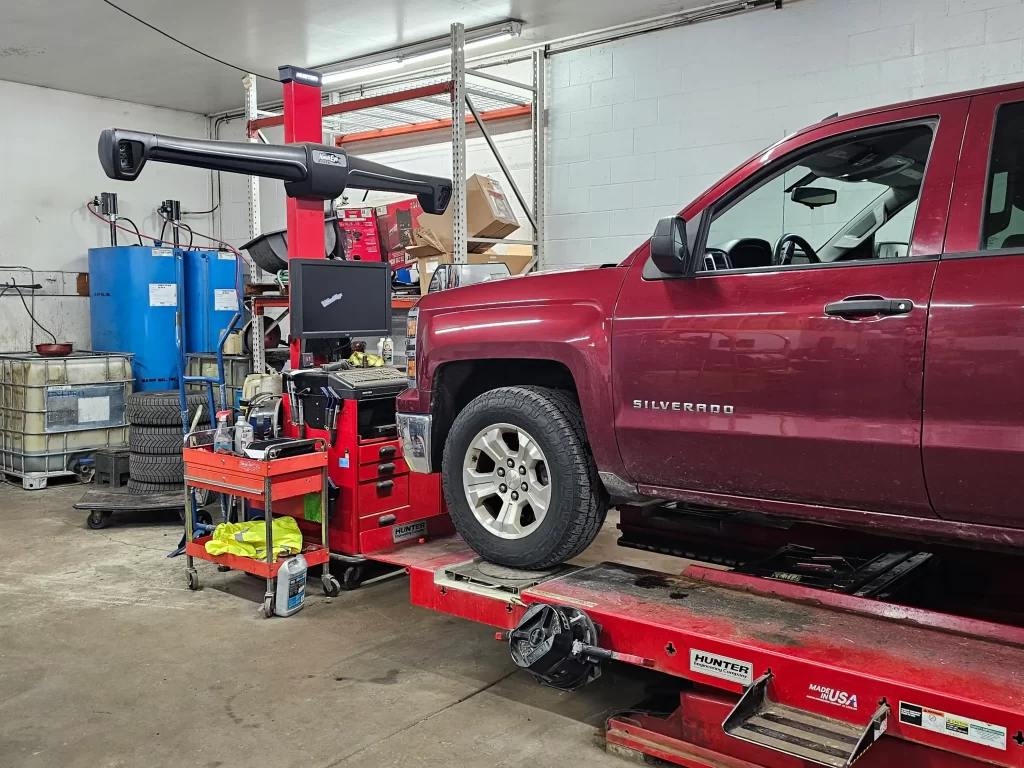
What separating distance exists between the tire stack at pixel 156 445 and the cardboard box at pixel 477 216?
221 centimetres

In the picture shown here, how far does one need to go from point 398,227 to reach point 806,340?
15.0ft

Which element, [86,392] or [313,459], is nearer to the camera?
[313,459]

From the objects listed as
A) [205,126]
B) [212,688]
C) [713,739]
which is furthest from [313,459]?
[205,126]

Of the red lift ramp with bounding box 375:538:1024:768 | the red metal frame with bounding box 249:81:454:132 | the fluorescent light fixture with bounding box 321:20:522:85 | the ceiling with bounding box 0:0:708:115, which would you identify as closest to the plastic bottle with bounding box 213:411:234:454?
the red lift ramp with bounding box 375:538:1024:768

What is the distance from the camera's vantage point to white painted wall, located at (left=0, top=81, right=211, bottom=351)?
9352mm

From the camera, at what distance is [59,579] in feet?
17.1

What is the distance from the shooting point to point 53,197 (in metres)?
9.68

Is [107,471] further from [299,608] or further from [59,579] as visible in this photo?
[299,608]

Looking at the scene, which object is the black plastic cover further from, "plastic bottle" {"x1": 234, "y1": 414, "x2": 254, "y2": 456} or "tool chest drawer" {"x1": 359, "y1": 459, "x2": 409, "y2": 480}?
"tool chest drawer" {"x1": 359, "y1": 459, "x2": 409, "y2": 480}

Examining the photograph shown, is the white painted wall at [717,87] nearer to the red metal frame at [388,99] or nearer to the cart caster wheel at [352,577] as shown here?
the red metal frame at [388,99]

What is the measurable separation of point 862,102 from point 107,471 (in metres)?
6.36

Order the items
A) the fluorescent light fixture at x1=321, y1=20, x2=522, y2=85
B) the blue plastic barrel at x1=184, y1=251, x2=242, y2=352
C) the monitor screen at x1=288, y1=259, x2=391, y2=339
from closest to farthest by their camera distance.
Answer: the monitor screen at x1=288, y1=259, x2=391, y2=339 < the fluorescent light fixture at x1=321, y1=20, x2=522, y2=85 < the blue plastic barrel at x1=184, y1=251, x2=242, y2=352

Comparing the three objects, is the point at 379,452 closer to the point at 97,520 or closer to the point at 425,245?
the point at 425,245

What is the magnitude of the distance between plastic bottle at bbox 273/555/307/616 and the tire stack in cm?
252
